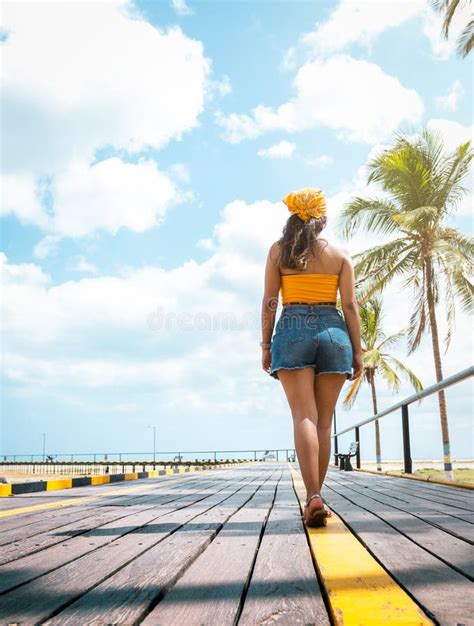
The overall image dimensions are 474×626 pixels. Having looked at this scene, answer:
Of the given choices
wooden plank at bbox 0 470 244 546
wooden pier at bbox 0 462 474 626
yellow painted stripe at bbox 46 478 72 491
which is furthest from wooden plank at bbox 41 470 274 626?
yellow painted stripe at bbox 46 478 72 491

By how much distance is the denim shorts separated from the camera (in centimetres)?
340

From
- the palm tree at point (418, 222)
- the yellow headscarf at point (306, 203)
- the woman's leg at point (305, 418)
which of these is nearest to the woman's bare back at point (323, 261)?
the yellow headscarf at point (306, 203)

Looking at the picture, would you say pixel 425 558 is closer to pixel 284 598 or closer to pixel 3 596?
pixel 284 598

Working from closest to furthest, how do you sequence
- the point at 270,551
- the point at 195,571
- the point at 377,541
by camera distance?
1. the point at 195,571
2. the point at 270,551
3. the point at 377,541

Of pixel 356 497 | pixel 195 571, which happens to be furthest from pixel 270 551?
pixel 356 497

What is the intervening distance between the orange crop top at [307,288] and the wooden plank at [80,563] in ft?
4.85

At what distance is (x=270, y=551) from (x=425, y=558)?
1.92 feet

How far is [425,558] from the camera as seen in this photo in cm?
210

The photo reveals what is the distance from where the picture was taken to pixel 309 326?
343 centimetres

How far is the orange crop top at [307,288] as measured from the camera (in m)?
3.54

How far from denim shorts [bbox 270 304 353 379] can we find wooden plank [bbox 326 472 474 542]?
3.17 ft

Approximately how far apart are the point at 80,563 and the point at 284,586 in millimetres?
814

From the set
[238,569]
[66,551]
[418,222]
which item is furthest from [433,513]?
[418,222]

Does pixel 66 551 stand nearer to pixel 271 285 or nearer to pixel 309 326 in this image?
pixel 309 326
